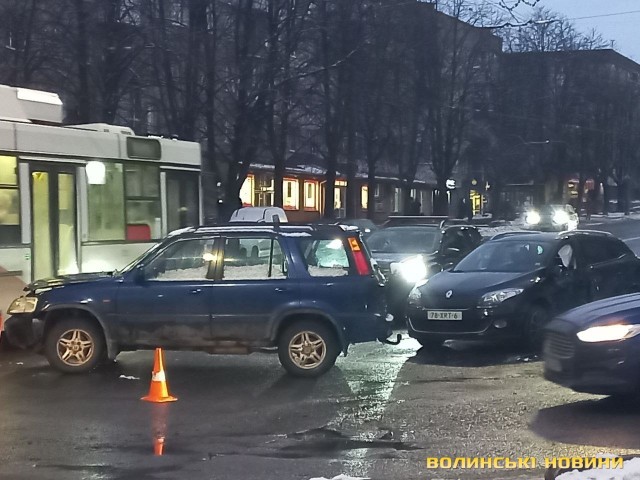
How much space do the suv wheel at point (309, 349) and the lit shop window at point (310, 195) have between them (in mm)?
47076

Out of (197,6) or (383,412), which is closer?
(383,412)

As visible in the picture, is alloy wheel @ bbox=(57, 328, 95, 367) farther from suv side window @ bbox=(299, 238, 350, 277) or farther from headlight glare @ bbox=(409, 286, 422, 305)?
headlight glare @ bbox=(409, 286, 422, 305)

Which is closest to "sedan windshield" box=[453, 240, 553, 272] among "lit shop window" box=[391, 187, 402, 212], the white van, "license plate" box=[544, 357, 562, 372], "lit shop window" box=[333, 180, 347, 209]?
"license plate" box=[544, 357, 562, 372]

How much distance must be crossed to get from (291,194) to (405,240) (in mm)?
38962

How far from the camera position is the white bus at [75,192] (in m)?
13.1

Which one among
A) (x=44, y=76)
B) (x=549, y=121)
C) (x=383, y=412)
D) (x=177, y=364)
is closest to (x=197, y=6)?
(x=44, y=76)

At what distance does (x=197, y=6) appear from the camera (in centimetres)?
3038

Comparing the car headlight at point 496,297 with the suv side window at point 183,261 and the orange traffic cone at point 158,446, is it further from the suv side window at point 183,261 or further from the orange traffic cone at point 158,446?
the orange traffic cone at point 158,446

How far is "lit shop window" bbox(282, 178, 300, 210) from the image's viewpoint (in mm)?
55925

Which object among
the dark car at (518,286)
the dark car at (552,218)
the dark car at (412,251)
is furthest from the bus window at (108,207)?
the dark car at (552,218)

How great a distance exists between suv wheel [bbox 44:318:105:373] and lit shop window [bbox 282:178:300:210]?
145 feet

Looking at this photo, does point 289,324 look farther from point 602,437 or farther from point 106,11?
point 106,11

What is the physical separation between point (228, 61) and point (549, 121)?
3548 cm

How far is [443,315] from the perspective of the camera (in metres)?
12.7
